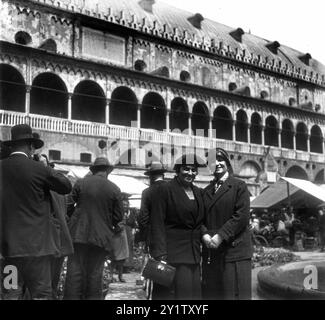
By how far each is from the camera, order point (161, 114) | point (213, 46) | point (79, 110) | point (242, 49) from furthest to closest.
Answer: point (242, 49)
point (213, 46)
point (161, 114)
point (79, 110)

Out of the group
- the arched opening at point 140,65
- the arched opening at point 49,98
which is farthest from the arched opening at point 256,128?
the arched opening at point 49,98

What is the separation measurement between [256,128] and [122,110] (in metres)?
11.6

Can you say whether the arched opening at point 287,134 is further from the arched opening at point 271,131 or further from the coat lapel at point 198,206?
the coat lapel at point 198,206

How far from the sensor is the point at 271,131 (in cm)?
3619

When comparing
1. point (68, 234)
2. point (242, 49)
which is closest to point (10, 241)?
point (68, 234)

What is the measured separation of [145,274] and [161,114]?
25567 millimetres

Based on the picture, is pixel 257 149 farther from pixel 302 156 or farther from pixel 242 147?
pixel 302 156

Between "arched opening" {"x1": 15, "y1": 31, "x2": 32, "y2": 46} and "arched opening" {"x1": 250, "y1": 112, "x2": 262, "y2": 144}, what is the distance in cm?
1653

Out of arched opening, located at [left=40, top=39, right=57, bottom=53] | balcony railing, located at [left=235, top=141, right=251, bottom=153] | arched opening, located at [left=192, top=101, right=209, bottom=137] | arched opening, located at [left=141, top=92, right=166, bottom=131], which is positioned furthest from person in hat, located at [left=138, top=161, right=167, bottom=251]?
balcony railing, located at [left=235, top=141, right=251, bottom=153]

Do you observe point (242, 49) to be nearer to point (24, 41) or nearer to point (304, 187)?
point (24, 41)

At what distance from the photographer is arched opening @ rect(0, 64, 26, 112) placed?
22531 mm

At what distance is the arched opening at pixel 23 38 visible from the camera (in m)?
24.2

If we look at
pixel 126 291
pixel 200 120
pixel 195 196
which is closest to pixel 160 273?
pixel 195 196

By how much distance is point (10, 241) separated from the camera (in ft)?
14.0
